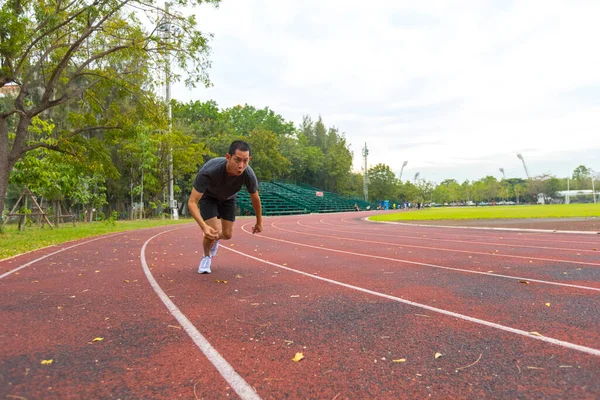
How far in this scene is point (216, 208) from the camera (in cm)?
602

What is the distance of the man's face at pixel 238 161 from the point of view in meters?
5.02

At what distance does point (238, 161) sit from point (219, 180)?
1.81ft

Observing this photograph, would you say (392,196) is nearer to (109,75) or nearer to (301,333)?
(109,75)

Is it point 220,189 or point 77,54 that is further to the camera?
point 77,54

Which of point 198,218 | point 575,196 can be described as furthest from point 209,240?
point 575,196

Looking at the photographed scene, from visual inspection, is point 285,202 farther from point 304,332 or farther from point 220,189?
point 304,332

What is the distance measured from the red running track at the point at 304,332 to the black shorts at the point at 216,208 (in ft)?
3.17

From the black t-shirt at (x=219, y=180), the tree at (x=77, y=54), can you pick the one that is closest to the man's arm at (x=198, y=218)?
the black t-shirt at (x=219, y=180)

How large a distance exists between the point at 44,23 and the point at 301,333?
12290 mm

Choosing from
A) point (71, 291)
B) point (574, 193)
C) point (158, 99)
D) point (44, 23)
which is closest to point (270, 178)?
point (158, 99)

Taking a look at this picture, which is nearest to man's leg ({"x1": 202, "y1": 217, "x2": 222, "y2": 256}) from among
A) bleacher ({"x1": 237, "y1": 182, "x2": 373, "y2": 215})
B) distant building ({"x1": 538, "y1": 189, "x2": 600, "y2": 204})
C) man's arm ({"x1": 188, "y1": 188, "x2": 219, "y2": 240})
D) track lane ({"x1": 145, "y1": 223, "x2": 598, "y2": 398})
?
man's arm ({"x1": 188, "y1": 188, "x2": 219, "y2": 240})

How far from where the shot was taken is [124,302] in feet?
15.0

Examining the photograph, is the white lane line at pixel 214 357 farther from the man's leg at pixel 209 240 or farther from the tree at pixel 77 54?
the tree at pixel 77 54

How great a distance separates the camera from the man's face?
502 cm
